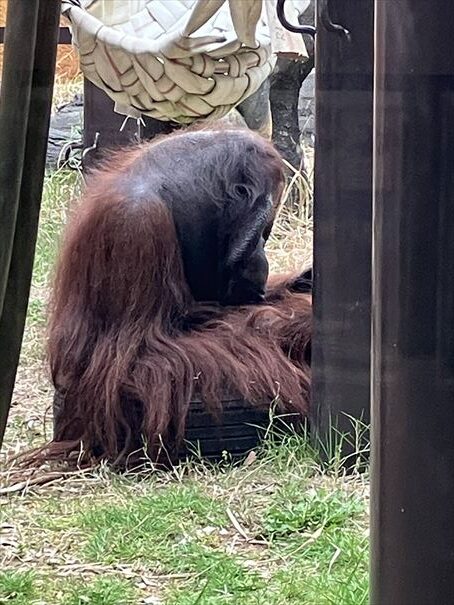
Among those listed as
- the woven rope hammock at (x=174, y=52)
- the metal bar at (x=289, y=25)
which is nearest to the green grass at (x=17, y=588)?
the woven rope hammock at (x=174, y=52)

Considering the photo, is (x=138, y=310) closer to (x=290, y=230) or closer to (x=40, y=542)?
(x=290, y=230)

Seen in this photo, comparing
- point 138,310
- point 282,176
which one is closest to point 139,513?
point 138,310

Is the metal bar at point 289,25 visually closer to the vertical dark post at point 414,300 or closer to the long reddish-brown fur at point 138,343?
the long reddish-brown fur at point 138,343

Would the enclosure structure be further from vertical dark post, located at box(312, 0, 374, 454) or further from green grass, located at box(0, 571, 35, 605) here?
vertical dark post, located at box(312, 0, 374, 454)

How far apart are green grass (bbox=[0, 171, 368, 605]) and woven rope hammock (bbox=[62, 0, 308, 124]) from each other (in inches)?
6.7

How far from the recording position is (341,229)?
5.22ft

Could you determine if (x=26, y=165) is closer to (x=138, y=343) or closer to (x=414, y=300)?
(x=414, y=300)

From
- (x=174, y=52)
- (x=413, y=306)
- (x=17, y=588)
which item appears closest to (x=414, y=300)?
(x=413, y=306)

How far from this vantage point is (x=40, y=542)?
4.34 feet

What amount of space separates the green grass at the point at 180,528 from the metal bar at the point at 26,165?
254 mm

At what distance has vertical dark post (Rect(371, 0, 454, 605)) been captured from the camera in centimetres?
75

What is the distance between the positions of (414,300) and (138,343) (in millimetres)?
1000

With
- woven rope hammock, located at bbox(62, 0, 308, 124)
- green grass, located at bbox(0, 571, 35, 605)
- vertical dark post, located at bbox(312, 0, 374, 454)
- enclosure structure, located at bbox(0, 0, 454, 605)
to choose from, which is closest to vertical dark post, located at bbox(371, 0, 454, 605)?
enclosure structure, located at bbox(0, 0, 454, 605)

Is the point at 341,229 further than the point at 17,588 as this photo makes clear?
Yes
